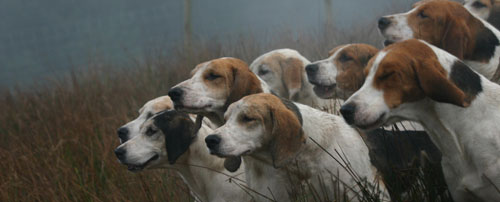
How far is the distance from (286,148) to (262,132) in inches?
7.9

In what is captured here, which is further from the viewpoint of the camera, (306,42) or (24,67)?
(24,67)

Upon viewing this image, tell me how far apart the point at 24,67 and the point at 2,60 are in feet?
2.16

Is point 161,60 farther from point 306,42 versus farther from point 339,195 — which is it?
point 339,195

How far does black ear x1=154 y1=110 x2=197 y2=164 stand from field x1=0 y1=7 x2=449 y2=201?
1.33ft

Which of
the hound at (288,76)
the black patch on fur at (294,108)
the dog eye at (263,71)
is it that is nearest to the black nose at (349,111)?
the black patch on fur at (294,108)

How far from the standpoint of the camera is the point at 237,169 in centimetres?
495

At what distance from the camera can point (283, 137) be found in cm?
→ 438

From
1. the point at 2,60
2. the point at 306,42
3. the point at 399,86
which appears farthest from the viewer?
the point at 2,60

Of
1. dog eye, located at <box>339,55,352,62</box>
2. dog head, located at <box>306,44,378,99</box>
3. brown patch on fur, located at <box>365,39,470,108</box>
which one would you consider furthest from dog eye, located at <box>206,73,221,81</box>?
brown patch on fur, located at <box>365,39,470,108</box>

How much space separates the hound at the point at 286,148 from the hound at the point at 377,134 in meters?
0.12

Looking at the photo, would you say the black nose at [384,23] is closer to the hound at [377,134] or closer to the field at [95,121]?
the hound at [377,134]

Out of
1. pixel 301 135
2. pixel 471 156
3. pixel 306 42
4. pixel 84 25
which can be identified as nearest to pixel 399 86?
pixel 471 156

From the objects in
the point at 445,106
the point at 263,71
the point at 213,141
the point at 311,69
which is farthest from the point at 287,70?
the point at 445,106

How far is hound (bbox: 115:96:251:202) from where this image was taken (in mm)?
5086
